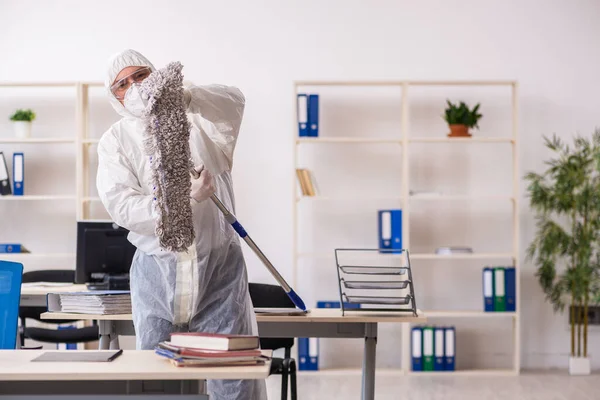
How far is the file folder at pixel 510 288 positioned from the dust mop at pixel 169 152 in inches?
152

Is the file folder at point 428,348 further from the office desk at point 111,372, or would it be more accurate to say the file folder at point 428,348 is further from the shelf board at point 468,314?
the office desk at point 111,372

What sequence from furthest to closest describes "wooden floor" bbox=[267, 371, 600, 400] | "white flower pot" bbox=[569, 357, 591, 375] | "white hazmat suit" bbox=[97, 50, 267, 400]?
"white flower pot" bbox=[569, 357, 591, 375] → "wooden floor" bbox=[267, 371, 600, 400] → "white hazmat suit" bbox=[97, 50, 267, 400]

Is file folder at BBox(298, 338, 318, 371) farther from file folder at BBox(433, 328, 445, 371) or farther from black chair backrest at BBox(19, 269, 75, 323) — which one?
black chair backrest at BBox(19, 269, 75, 323)

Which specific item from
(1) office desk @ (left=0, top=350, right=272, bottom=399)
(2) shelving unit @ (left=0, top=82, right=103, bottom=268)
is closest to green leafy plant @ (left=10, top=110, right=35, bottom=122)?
(2) shelving unit @ (left=0, top=82, right=103, bottom=268)

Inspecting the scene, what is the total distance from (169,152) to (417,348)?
3.87 meters

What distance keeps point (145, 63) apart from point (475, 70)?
12.9ft

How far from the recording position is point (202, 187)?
A: 88.3 inches

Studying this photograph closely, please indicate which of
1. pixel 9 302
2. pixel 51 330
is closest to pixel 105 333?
pixel 9 302

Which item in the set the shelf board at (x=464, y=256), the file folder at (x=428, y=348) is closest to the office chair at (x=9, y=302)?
the shelf board at (x=464, y=256)

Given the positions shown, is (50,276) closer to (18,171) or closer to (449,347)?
(18,171)

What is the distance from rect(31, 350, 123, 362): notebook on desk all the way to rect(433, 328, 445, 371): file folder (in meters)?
3.80

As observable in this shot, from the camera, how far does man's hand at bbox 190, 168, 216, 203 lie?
224 centimetres

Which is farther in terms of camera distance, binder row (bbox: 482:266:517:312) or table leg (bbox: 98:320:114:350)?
binder row (bbox: 482:266:517:312)

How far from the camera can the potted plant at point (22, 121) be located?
5.80m
